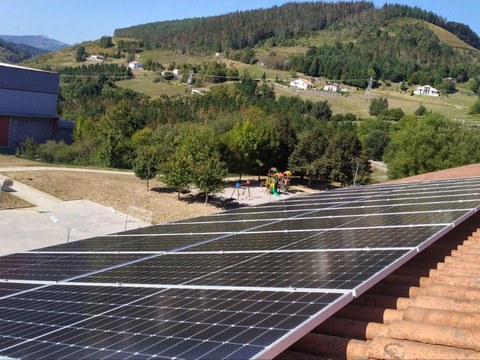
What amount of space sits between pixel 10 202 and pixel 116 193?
1086 centimetres

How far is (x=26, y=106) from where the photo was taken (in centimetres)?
7375

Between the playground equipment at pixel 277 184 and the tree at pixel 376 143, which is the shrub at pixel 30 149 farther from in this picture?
the tree at pixel 376 143

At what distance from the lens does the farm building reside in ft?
232

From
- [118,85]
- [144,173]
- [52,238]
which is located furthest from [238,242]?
[118,85]

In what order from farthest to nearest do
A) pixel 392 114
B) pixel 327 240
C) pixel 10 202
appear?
1. pixel 392 114
2. pixel 10 202
3. pixel 327 240

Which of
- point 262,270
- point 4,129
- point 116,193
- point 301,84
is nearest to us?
point 262,270

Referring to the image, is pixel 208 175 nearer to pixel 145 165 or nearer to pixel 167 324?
pixel 145 165

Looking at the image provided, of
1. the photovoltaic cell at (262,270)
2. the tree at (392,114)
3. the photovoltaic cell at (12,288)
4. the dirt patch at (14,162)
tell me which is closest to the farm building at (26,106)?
the dirt patch at (14,162)

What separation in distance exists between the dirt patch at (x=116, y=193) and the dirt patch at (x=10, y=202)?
477 centimetres

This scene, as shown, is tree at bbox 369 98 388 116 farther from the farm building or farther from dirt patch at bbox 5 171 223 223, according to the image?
dirt patch at bbox 5 171 223 223

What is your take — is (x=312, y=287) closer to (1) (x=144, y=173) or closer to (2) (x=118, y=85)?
(1) (x=144, y=173)

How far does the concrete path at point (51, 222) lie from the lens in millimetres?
29750

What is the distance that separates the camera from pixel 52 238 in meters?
30.9

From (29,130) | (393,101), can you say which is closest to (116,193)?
(29,130)
